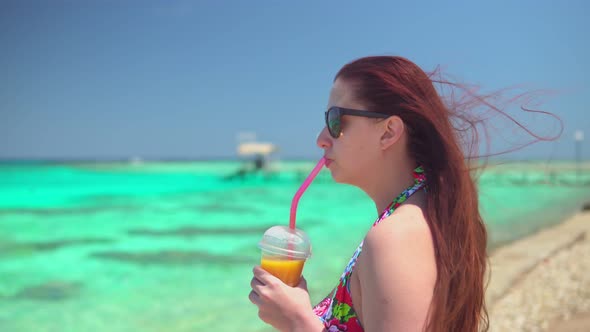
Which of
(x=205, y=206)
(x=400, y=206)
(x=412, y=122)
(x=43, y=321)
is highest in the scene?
(x=412, y=122)

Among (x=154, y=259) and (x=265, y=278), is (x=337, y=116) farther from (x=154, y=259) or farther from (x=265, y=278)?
(x=154, y=259)

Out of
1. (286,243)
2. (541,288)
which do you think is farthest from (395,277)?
(541,288)

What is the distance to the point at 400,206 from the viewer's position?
1.13 meters

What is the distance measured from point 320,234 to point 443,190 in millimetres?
8952

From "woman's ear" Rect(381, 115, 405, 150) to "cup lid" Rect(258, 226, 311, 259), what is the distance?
0.32m

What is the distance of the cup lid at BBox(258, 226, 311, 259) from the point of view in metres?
1.24

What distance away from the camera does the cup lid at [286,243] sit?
1244 millimetres

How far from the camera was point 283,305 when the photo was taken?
1.16 meters

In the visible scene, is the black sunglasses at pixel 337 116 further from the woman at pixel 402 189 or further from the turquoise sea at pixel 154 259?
the turquoise sea at pixel 154 259

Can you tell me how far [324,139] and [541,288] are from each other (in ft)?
13.6

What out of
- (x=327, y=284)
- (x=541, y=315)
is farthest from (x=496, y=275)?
(x=327, y=284)

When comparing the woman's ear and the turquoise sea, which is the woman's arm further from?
the turquoise sea

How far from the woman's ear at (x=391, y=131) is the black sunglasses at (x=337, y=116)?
0.02 metres

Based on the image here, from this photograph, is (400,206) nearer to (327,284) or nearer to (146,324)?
(146,324)
